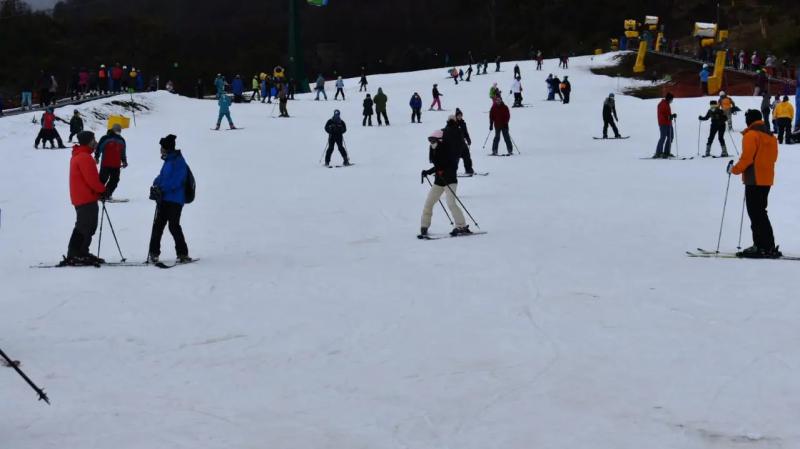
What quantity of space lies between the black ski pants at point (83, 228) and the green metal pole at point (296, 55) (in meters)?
39.2

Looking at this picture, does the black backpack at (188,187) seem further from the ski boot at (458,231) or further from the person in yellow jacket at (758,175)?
the person in yellow jacket at (758,175)

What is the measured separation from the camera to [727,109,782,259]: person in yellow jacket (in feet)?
32.8

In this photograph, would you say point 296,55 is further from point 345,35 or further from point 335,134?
point 345,35

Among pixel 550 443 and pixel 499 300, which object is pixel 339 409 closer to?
pixel 550 443

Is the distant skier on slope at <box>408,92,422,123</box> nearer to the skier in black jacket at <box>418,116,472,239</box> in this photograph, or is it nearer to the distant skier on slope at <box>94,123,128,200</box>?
the distant skier on slope at <box>94,123,128,200</box>

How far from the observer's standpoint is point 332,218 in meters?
14.5

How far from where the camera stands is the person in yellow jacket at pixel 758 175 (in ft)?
32.8

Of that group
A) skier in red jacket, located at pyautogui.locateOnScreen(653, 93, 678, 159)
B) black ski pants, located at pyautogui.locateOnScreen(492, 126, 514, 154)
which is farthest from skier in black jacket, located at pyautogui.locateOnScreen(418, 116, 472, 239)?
black ski pants, located at pyautogui.locateOnScreen(492, 126, 514, 154)

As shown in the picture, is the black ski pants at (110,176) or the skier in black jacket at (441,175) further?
the black ski pants at (110,176)

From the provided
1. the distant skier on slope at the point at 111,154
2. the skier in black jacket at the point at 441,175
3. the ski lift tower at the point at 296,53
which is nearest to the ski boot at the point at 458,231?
the skier in black jacket at the point at 441,175

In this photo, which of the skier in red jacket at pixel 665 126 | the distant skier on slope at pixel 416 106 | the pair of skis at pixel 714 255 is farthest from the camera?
the distant skier on slope at pixel 416 106

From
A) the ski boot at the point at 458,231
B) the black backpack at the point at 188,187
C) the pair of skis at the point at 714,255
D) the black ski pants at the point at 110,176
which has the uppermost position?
the black backpack at the point at 188,187

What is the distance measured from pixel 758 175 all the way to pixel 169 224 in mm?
6149

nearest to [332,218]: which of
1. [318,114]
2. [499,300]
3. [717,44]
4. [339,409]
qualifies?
[499,300]
